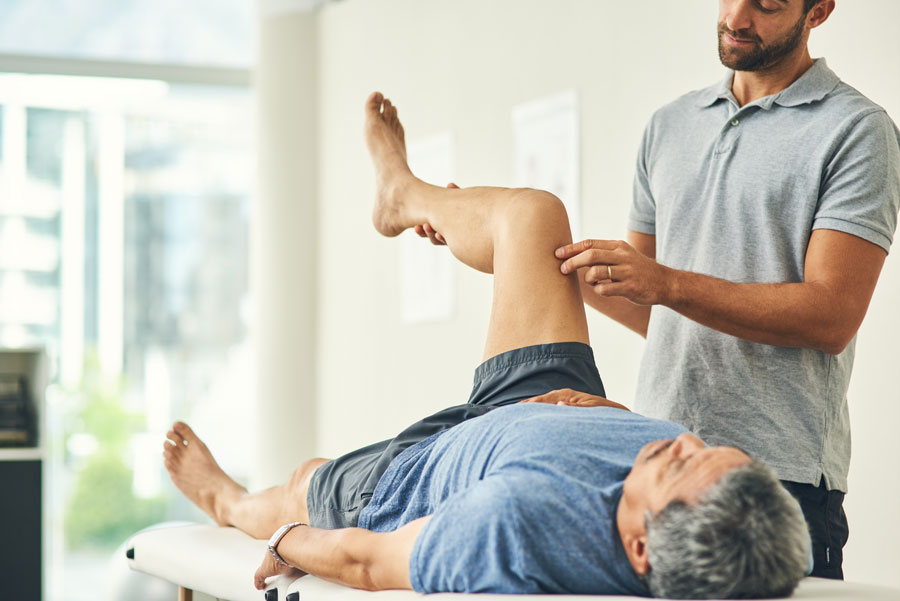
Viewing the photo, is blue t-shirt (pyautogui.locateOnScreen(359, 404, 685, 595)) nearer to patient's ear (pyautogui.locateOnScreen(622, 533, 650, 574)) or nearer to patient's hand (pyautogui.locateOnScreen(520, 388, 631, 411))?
patient's ear (pyautogui.locateOnScreen(622, 533, 650, 574))

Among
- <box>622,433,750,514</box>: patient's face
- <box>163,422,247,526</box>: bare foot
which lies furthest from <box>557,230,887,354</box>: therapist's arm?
<box>163,422,247,526</box>: bare foot

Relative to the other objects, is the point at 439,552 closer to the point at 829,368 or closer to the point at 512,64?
the point at 829,368

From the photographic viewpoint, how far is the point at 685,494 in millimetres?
1204

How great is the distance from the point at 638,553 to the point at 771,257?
733 mm

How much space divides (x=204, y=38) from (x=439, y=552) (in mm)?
4600

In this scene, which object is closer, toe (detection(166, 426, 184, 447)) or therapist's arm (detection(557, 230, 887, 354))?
therapist's arm (detection(557, 230, 887, 354))

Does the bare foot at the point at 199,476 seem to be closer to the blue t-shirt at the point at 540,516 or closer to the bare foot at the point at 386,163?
the bare foot at the point at 386,163

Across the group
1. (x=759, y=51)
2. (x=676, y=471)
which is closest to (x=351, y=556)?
(x=676, y=471)

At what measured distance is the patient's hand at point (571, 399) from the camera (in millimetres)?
1617

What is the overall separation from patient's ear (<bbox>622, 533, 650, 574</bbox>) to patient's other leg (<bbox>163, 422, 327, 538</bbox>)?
834 millimetres

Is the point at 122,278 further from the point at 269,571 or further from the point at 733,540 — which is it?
the point at 733,540

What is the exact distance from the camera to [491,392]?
1.77 meters

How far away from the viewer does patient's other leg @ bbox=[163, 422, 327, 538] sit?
1.98m

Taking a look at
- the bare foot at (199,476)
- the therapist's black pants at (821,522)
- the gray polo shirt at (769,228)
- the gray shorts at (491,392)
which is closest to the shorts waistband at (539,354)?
the gray shorts at (491,392)
